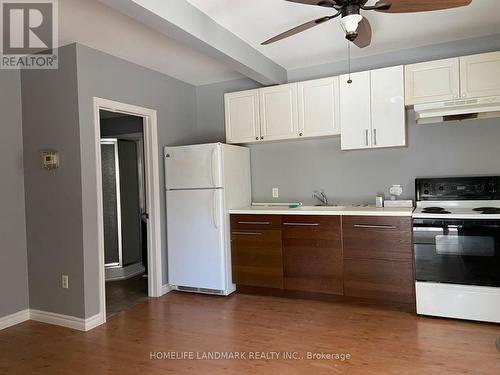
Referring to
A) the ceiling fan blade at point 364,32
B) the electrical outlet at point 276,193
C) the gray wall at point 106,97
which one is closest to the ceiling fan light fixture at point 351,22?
the ceiling fan blade at point 364,32

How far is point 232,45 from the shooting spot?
3.01 m

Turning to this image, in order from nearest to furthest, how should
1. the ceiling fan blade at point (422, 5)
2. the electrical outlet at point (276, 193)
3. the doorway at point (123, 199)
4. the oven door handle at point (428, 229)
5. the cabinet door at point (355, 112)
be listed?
the ceiling fan blade at point (422, 5) < the oven door handle at point (428, 229) < the cabinet door at point (355, 112) < the electrical outlet at point (276, 193) < the doorway at point (123, 199)

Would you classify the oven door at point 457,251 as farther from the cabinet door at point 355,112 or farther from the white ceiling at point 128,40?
the white ceiling at point 128,40

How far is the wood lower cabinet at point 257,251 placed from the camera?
11.9 ft

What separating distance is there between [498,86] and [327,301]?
2406 mm

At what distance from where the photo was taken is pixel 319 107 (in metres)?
3.66

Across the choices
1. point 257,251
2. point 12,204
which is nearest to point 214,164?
point 257,251

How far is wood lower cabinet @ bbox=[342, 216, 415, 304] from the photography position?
3.11 metres

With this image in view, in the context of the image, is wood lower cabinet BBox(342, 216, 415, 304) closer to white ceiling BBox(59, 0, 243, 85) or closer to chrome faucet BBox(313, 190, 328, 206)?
chrome faucet BBox(313, 190, 328, 206)

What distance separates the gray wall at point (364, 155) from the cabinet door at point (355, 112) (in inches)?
12.4

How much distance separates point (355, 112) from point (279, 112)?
0.80 m

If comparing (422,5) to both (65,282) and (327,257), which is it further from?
(65,282)

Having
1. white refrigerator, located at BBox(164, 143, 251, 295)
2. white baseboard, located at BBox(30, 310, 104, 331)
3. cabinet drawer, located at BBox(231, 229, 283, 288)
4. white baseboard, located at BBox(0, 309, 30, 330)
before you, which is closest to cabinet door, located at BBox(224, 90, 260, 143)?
white refrigerator, located at BBox(164, 143, 251, 295)

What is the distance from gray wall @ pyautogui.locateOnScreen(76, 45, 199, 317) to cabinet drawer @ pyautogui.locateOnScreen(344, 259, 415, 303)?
2.01m
